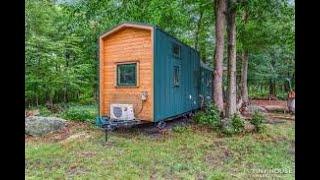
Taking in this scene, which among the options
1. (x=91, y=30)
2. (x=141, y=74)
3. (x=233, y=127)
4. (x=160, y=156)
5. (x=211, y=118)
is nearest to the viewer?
(x=160, y=156)

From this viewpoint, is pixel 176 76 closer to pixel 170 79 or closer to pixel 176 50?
pixel 170 79

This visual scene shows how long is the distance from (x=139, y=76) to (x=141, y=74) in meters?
0.09

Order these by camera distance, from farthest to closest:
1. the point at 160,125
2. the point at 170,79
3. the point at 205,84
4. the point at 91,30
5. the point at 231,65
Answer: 1. the point at 91,30
2. the point at 205,84
3. the point at 231,65
4. the point at 160,125
5. the point at 170,79

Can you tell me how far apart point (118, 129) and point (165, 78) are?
7.01ft

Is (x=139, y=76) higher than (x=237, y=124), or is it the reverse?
(x=139, y=76)

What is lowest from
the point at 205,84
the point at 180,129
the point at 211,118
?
the point at 180,129

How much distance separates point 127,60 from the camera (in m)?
9.98

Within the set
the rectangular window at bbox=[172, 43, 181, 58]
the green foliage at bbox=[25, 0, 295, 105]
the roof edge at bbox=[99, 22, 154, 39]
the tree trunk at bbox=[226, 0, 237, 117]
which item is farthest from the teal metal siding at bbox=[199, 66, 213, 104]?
the roof edge at bbox=[99, 22, 154, 39]

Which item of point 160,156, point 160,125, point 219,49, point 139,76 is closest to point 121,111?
point 139,76

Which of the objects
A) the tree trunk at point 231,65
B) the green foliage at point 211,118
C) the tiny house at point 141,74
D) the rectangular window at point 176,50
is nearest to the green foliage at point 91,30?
the tree trunk at point 231,65

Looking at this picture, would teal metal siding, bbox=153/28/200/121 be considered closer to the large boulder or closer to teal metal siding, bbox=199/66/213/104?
teal metal siding, bbox=199/66/213/104

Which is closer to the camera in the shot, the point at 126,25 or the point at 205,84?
the point at 126,25

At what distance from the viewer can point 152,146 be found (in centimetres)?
782
